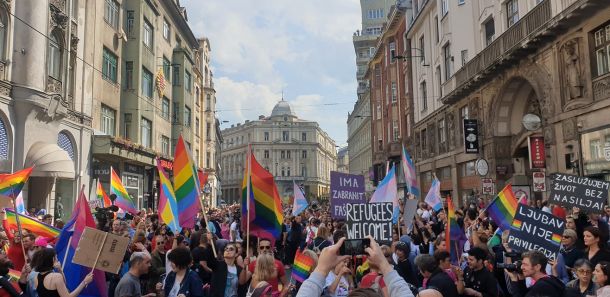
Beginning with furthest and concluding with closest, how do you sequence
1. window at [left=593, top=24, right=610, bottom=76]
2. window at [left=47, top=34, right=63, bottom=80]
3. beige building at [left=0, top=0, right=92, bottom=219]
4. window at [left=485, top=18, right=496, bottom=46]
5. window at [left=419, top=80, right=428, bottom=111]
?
window at [left=419, top=80, right=428, bottom=111] → window at [left=485, top=18, right=496, bottom=46] → window at [left=47, top=34, right=63, bottom=80] → beige building at [left=0, top=0, right=92, bottom=219] → window at [left=593, top=24, right=610, bottom=76]

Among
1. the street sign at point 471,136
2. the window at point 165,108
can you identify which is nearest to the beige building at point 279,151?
the window at point 165,108

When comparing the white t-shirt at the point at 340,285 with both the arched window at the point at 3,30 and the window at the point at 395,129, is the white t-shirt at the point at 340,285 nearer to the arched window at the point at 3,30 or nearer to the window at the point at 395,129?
the arched window at the point at 3,30

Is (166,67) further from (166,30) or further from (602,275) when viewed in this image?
(602,275)

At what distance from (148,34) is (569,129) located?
2623cm

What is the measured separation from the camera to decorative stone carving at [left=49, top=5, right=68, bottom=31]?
20.6 metres

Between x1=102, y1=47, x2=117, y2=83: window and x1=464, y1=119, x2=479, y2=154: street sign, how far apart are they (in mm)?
18832

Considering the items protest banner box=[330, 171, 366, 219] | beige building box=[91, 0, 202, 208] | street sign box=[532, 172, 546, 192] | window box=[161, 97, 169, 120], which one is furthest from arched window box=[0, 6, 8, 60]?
window box=[161, 97, 169, 120]

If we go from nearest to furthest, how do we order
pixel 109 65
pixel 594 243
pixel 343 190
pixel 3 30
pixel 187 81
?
pixel 594 243 → pixel 343 190 → pixel 3 30 → pixel 109 65 → pixel 187 81

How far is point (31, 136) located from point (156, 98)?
1633 centimetres

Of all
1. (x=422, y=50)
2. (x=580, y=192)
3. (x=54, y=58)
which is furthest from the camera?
(x=422, y=50)

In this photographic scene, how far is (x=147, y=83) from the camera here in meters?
33.1

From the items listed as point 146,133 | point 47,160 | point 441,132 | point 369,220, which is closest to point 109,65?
point 146,133

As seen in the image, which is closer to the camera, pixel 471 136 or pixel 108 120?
pixel 471 136

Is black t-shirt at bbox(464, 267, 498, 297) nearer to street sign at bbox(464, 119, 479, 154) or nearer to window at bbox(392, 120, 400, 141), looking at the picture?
street sign at bbox(464, 119, 479, 154)
